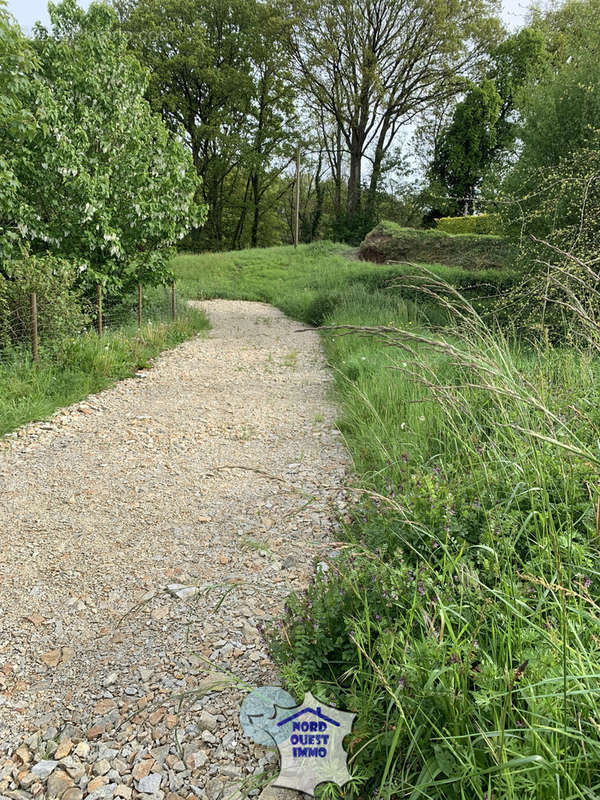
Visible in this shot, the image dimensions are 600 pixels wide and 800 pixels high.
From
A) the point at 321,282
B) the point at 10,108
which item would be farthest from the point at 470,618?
the point at 321,282

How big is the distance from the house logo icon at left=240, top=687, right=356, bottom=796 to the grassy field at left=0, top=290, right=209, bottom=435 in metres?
4.13

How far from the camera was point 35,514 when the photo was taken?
11.5 ft

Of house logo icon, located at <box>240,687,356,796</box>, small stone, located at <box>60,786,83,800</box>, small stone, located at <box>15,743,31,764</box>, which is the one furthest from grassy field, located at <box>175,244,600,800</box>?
small stone, located at <box>15,743,31,764</box>

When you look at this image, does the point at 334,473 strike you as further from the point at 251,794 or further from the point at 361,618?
the point at 251,794

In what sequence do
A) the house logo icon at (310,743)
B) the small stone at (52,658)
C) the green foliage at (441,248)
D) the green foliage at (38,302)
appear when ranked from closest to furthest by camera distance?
the house logo icon at (310,743) < the small stone at (52,658) < the green foliage at (38,302) < the green foliage at (441,248)

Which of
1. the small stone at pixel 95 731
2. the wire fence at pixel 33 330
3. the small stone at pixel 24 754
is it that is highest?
the wire fence at pixel 33 330

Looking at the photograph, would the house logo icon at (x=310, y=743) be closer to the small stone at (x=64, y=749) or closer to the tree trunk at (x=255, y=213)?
the small stone at (x=64, y=749)

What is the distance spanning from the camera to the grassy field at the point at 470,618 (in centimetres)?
128

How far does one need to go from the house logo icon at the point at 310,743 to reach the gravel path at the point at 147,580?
0.26 ft

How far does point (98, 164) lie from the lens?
8383 mm

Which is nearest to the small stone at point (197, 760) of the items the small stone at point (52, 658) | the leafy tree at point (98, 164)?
the small stone at point (52, 658)

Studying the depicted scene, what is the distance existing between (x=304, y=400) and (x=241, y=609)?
392cm

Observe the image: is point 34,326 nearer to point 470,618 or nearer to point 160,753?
point 160,753

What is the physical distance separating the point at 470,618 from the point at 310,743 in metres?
0.67
